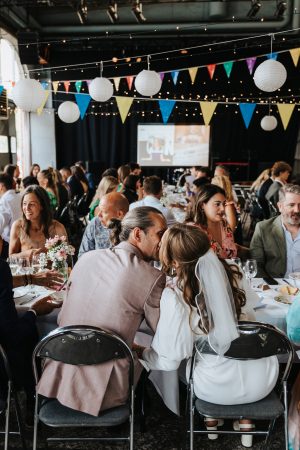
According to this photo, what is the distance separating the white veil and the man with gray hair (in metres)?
1.57

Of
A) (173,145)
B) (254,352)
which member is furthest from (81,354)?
(173,145)

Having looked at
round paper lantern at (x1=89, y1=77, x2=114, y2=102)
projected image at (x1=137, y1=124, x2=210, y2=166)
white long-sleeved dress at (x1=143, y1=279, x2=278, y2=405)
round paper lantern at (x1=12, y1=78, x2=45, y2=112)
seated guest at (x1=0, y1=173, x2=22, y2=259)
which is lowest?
white long-sleeved dress at (x1=143, y1=279, x2=278, y2=405)

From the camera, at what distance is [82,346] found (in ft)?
5.97

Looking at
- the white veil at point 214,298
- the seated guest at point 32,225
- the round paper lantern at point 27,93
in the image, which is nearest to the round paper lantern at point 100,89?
the round paper lantern at point 27,93

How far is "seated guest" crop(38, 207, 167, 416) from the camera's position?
6.35 feet

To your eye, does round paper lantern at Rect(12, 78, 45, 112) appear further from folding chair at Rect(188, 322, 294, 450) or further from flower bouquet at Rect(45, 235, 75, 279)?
folding chair at Rect(188, 322, 294, 450)

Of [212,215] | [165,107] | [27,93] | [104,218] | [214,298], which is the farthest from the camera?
[165,107]

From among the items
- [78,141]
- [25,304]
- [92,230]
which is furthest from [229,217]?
[78,141]

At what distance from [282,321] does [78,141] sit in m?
12.1

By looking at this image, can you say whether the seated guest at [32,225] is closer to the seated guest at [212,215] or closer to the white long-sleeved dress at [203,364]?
the seated guest at [212,215]

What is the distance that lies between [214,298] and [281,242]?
1.79 m

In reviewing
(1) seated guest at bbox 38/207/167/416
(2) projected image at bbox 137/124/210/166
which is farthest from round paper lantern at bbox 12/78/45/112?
(2) projected image at bbox 137/124/210/166

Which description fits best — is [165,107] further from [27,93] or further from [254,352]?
[254,352]

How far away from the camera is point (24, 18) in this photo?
425 inches
